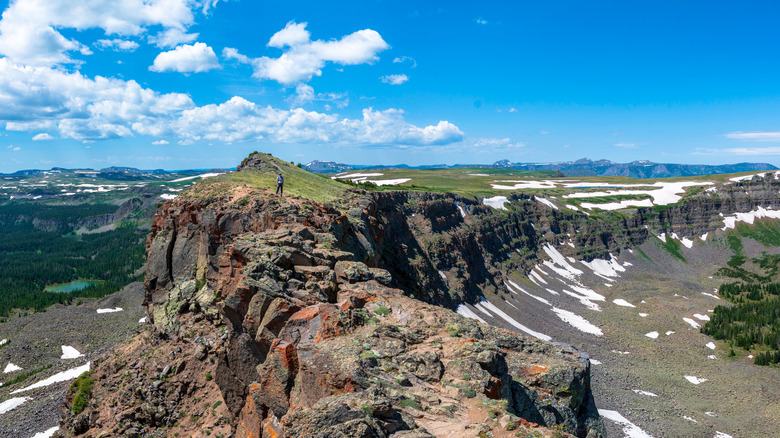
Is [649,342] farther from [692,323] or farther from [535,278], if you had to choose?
[535,278]

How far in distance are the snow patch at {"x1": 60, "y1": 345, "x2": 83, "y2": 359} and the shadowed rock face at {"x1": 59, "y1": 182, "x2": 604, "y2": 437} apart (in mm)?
61832

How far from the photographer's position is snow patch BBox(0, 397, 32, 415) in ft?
176

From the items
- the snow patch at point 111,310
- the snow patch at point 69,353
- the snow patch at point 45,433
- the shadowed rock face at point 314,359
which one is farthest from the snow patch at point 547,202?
the snow patch at point 45,433

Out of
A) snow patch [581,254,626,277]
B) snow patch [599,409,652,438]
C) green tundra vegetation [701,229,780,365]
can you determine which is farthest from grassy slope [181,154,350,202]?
snow patch [581,254,626,277]

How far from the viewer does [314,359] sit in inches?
488

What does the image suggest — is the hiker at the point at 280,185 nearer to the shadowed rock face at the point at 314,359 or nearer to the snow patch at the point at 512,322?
the shadowed rock face at the point at 314,359

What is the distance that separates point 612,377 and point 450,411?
6752 centimetres

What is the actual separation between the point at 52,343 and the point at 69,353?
642cm

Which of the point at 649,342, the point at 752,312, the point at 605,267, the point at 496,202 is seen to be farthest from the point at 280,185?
the point at 605,267

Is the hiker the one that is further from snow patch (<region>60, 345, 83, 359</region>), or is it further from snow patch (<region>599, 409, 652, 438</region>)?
snow patch (<region>60, 345, 83, 359</region>)

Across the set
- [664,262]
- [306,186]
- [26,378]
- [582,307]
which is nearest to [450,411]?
[306,186]

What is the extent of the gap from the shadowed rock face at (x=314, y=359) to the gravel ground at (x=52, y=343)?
36060 mm

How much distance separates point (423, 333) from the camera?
14.9 metres

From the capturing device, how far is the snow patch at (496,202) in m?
144
